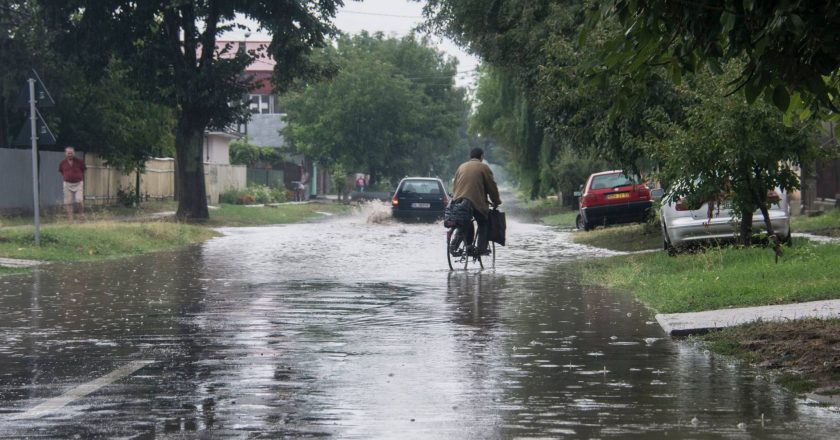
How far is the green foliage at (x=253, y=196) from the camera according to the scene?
196 feet

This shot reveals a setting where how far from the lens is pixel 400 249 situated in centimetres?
2481

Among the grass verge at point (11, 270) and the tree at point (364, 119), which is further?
the tree at point (364, 119)

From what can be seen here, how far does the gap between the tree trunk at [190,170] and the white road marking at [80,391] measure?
29686 millimetres

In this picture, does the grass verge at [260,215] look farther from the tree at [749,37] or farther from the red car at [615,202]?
the tree at [749,37]

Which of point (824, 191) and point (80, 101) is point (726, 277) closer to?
point (824, 191)

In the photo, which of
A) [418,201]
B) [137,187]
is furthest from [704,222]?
[137,187]

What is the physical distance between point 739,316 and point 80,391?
19.9 feet

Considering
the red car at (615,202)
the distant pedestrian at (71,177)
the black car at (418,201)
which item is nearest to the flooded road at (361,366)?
the distant pedestrian at (71,177)

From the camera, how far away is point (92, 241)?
23.9 metres

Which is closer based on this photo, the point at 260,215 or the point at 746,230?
the point at 746,230

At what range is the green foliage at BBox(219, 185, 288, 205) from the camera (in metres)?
59.8

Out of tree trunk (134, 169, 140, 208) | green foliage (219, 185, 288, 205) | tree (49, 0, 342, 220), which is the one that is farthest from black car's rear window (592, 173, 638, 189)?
green foliage (219, 185, 288, 205)

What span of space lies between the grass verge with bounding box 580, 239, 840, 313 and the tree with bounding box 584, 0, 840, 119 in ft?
14.8

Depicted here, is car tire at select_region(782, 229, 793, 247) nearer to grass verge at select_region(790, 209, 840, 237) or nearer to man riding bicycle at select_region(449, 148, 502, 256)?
grass verge at select_region(790, 209, 840, 237)
